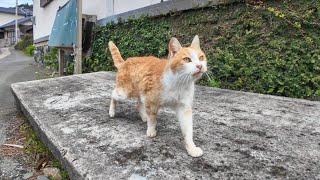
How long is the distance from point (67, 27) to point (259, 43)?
6.59 m

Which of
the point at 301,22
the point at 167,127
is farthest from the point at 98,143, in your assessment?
the point at 301,22

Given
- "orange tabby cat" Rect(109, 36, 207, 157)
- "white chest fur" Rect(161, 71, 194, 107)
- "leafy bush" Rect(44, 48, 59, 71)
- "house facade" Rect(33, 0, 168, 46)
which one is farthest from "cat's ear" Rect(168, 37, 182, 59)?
"leafy bush" Rect(44, 48, 59, 71)

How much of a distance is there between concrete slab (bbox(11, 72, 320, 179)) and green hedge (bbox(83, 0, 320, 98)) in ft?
1.77

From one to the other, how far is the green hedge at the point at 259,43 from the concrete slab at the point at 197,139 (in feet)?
1.77

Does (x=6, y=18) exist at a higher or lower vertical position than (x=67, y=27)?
higher

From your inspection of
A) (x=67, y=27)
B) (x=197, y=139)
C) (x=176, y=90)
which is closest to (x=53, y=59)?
(x=67, y=27)

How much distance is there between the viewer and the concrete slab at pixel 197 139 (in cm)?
214

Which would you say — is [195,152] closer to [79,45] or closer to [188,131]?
[188,131]

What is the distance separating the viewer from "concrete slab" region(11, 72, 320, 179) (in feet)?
7.01

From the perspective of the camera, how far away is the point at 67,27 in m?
9.45

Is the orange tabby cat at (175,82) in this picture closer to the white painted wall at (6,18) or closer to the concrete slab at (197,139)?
the concrete slab at (197,139)

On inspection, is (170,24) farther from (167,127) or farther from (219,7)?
(167,127)

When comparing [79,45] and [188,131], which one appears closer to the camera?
[188,131]

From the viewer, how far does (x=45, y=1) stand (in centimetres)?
1764
